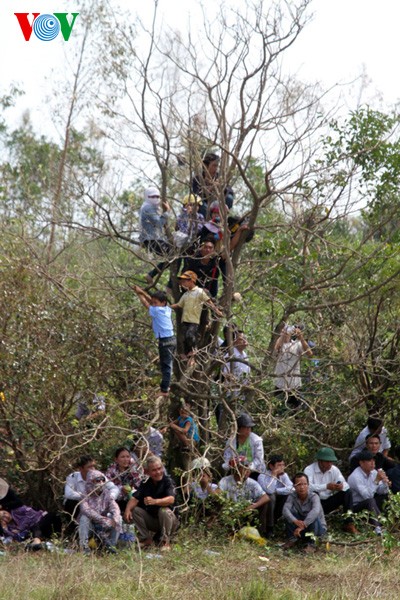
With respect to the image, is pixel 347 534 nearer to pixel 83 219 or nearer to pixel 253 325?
pixel 253 325

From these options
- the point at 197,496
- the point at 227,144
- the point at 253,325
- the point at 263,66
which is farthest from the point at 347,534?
the point at 263,66

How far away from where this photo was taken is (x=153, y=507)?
34.3 feet

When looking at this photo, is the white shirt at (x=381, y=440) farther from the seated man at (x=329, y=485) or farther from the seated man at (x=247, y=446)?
the seated man at (x=247, y=446)

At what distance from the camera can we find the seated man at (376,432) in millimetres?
12156

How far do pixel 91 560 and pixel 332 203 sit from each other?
486 cm

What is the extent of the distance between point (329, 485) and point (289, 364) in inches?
64.7

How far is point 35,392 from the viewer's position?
1133 cm

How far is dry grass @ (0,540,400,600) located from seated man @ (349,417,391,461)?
1.94 meters

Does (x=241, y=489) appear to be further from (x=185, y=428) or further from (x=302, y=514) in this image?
(x=185, y=428)

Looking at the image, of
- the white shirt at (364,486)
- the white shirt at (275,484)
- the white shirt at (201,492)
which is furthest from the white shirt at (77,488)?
the white shirt at (364,486)

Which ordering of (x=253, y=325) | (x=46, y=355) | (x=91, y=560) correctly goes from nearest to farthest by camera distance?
(x=91, y=560) < (x=46, y=355) < (x=253, y=325)

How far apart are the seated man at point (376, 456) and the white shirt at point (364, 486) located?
0.25m

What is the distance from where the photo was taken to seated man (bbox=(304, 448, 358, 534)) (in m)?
11.1

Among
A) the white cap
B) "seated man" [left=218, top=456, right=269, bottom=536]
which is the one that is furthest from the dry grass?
the white cap
